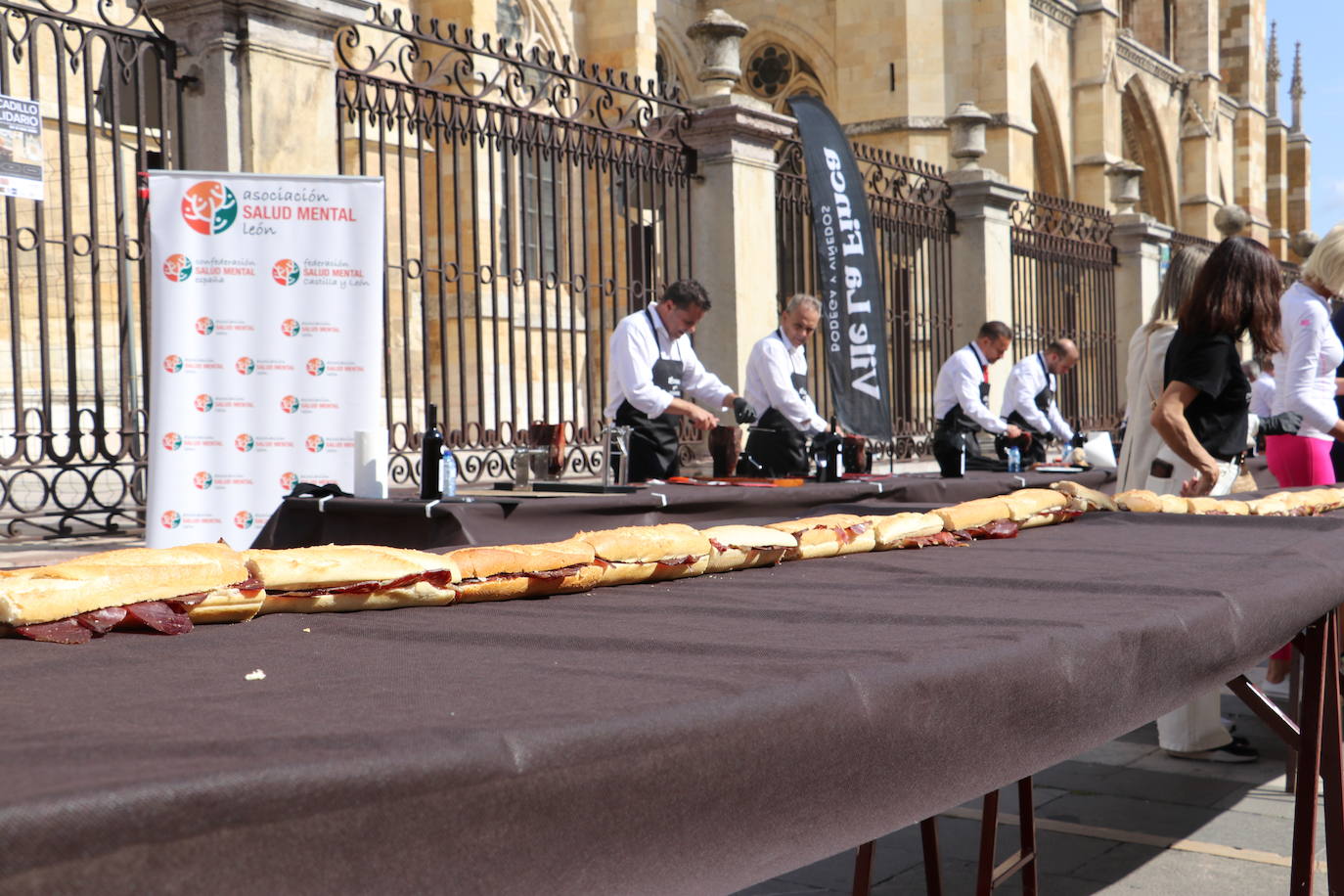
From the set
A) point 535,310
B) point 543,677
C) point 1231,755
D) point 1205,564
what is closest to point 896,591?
point 1205,564

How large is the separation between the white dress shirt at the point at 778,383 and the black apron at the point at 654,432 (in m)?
0.86

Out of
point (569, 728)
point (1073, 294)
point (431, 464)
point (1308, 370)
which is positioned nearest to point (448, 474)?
point (431, 464)

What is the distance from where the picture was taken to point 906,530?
283 centimetres

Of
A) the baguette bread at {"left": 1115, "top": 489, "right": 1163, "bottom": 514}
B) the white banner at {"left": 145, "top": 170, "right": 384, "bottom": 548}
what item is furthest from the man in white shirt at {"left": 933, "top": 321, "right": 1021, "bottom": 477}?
the baguette bread at {"left": 1115, "top": 489, "right": 1163, "bottom": 514}

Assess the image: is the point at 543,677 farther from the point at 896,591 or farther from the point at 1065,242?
the point at 1065,242

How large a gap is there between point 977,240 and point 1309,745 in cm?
1288

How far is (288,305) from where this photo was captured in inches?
238

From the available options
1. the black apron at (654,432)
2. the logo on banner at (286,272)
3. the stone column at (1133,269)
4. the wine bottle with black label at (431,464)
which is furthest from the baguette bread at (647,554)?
the stone column at (1133,269)

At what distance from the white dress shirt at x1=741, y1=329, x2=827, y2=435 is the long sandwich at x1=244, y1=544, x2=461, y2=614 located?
634 cm

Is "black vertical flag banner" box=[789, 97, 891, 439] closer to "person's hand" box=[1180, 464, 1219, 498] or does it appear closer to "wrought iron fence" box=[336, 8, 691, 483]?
"wrought iron fence" box=[336, 8, 691, 483]

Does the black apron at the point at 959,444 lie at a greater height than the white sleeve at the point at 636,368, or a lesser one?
lesser

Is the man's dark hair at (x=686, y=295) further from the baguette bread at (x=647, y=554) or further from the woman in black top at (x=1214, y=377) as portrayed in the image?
the baguette bread at (x=647, y=554)

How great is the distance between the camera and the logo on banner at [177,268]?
19.4ft

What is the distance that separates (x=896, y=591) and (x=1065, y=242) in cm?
1680
